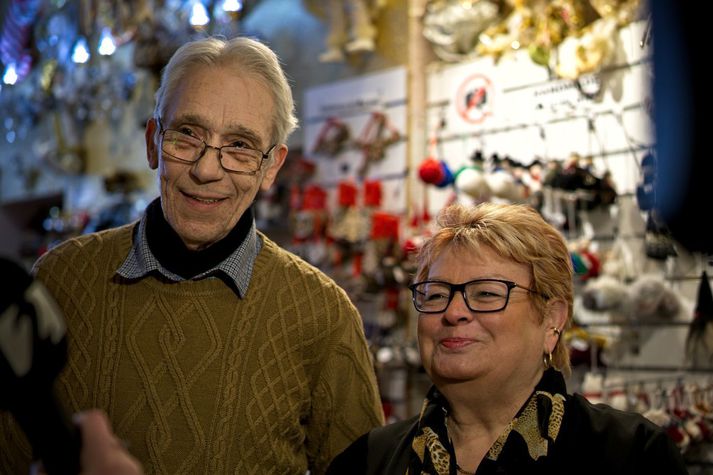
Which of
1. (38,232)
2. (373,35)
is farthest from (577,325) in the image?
(38,232)

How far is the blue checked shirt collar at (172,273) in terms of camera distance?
5.46 ft

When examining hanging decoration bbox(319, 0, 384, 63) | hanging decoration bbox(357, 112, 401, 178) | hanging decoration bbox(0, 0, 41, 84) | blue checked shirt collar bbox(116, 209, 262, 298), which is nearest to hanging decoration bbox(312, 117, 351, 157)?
hanging decoration bbox(357, 112, 401, 178)

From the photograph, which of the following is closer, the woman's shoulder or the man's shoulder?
the man's shoulder

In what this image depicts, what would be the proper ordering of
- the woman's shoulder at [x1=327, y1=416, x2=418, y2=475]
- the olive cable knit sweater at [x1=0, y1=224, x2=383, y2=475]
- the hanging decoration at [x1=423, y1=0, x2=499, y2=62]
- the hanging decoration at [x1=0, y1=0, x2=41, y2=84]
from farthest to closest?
1. the hanging decoration at [x1=0, y1=0, x2=41, y2=84]
2. the hanging decoration at [x1=423, y1=0, x2=499, y2=62]
3. the woman's shoulder at [x1=327, y1=416, x2=418, y2=475]
4. the olive cable knit sweater at [x1=0, y1=224, x2=383, y2=475]

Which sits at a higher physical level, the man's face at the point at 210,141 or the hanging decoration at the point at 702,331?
the man's face at the point at 210,141

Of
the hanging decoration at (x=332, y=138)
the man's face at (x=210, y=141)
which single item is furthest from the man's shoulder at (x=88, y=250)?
the hanging decoration at (x=332, y=138)

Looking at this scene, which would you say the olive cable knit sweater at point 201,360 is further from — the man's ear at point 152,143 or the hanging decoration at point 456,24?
the hanging decoration at point 456,24

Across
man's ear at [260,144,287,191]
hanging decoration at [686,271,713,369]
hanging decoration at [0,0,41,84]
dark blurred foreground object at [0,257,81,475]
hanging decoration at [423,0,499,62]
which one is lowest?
hanging decoration at [686,271,713,369]

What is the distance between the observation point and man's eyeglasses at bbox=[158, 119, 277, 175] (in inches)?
64.4

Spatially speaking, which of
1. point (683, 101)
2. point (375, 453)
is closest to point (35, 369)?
point (683, 101)

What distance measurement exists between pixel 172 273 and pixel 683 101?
4.25 ft

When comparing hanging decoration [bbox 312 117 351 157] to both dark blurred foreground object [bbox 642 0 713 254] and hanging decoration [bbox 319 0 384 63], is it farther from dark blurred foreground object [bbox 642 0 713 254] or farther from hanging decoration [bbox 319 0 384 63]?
dark blurred foreground object [bbox 642 0 713 254]

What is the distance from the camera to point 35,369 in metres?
0.53

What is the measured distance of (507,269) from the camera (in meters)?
1.77
